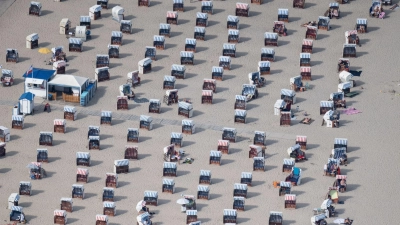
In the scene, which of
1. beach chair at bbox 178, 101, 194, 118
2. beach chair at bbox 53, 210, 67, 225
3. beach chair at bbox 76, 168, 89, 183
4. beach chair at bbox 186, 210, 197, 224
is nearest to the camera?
beach chair at bbox 53, 210, 67, 225

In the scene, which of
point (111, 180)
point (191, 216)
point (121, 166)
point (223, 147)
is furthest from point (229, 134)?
point (191, 216)

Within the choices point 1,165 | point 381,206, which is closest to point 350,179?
point 381,206

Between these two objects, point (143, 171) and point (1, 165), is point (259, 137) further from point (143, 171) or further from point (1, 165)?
point (1, 165)

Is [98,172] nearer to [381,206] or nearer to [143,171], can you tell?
[143,171]

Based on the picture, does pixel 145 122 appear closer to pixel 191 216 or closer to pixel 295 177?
pixel 295 177

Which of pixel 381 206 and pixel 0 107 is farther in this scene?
pixel 0 107

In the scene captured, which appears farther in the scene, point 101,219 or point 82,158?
point 82,158

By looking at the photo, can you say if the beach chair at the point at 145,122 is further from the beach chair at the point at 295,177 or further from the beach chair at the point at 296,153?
the beach chair at the point at 295,177

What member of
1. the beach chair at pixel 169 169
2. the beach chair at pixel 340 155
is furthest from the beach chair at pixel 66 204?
the beach chair at pixel 340 155

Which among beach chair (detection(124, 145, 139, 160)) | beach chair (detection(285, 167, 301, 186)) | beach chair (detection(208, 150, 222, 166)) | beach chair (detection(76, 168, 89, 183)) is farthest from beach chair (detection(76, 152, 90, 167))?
beach chair (detection(285, 167, 301, 186))

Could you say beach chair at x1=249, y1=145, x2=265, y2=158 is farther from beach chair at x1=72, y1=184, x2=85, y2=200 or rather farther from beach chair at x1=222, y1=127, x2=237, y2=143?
beach chair at x1=72, y1=184, x2=85, y2=200

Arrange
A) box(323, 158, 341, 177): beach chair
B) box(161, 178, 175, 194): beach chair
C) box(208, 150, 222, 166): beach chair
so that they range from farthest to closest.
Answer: box(208, 150, 222, 166): beach chair < box(323, 158, 341, 177): beach chair < box(161, 178, 175, 194): beach chair
